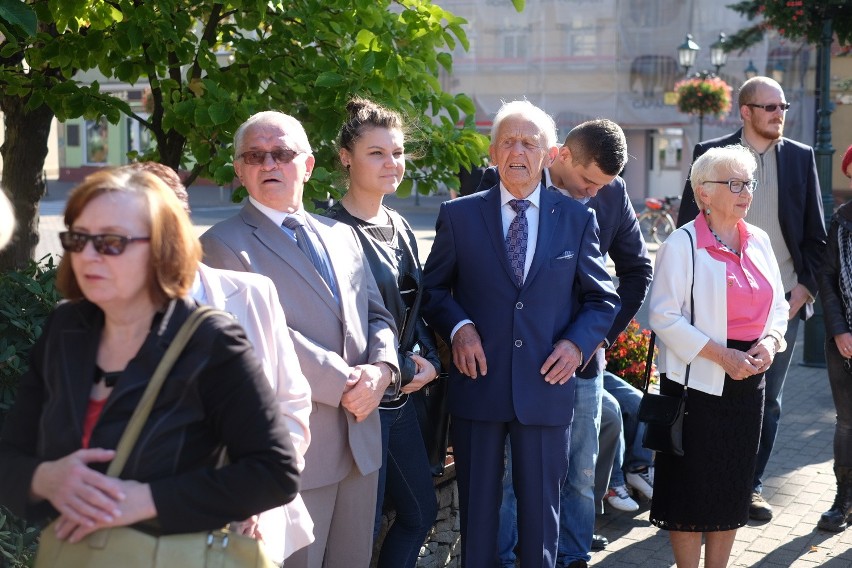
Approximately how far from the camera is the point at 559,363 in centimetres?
428

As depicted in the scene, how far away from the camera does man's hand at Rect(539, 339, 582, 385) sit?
4.27m

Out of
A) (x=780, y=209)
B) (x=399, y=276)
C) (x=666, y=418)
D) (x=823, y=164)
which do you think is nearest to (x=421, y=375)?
(x=399, y=276)

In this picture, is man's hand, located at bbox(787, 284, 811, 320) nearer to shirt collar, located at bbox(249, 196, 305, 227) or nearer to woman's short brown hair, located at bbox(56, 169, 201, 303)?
shirt collar, located at bbox(249, 196, 305, 227)

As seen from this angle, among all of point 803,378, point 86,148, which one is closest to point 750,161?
point 803,378

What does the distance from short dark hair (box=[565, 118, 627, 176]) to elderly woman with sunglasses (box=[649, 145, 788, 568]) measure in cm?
41

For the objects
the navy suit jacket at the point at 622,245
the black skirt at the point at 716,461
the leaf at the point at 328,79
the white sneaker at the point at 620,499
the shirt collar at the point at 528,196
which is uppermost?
the leaf at the point at 328,79

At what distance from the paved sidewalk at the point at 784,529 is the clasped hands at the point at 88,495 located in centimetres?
317

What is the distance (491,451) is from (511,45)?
1434 inches

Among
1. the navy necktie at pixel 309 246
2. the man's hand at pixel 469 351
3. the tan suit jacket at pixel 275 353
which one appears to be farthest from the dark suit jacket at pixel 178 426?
the man's hand at pixel 469 351

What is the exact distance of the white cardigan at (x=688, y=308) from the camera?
15.6 ft

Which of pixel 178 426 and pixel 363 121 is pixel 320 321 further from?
pixel 178 426

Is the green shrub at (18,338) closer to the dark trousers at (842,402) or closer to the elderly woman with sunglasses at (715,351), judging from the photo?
the elderly woman with sunglasses at (715,351)

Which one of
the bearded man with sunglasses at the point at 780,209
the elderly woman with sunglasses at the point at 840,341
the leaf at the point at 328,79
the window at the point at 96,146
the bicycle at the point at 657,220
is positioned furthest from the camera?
the window at the point at 96,146

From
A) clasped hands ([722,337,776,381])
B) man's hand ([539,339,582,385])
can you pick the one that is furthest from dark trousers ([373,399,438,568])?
clasped hands ([722,337,776,381])
